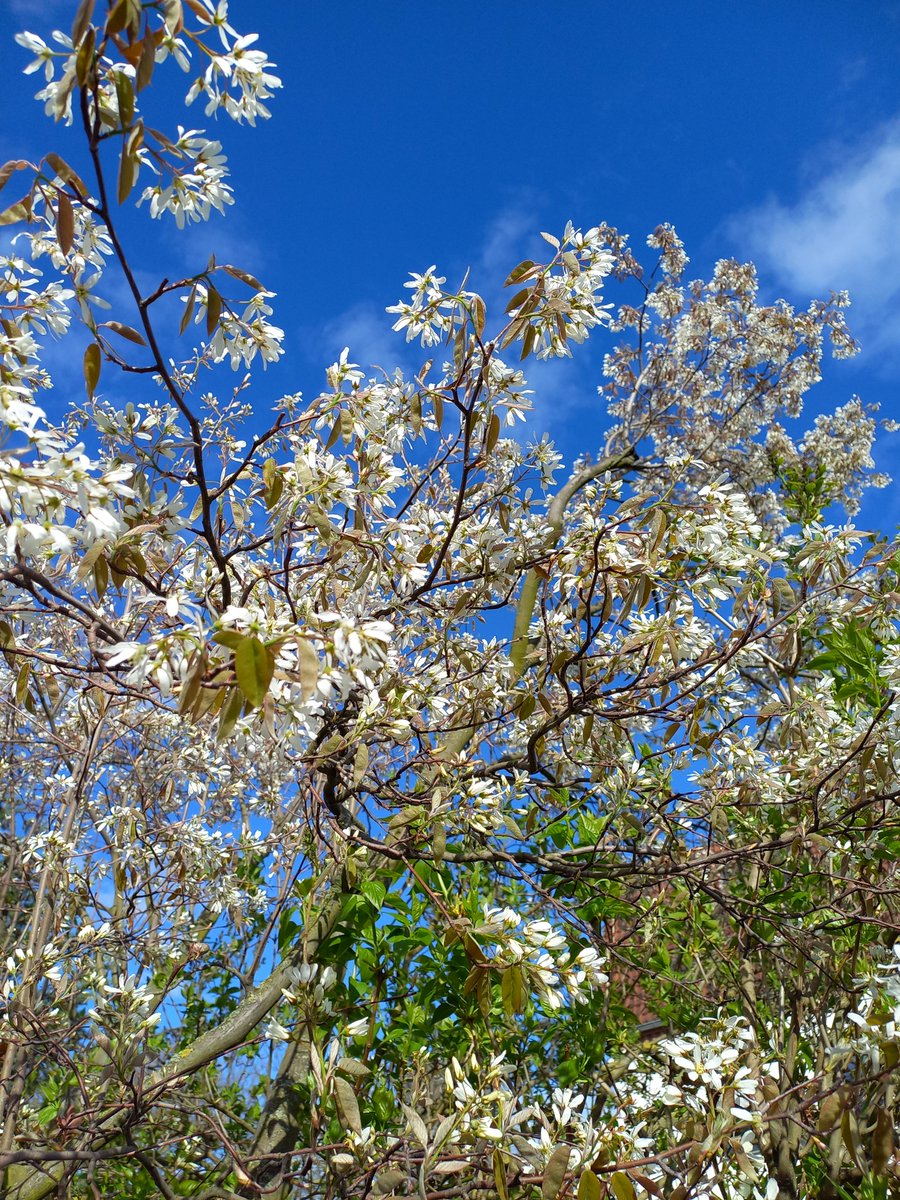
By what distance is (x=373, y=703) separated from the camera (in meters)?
2.04

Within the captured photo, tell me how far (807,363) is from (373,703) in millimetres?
10781

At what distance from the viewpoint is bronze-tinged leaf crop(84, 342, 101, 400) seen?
5.58 feet

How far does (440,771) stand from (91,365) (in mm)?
1221

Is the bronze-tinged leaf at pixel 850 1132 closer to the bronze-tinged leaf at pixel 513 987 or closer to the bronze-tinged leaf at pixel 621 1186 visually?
the bronze-tinged leaf at pixel 621 1186

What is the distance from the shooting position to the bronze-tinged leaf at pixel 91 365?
66.9 inches

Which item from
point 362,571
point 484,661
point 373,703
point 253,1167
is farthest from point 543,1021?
point 362,571

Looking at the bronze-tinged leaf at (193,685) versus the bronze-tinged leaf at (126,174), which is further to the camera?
the bronze-tinged leaf at (126,174)

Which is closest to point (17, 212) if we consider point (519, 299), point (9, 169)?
point (9, 169)

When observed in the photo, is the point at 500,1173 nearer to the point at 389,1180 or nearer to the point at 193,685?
the point at 389,1180

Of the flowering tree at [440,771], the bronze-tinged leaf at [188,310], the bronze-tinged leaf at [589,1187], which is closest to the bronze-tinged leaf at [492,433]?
the flowering tree at [440,771]

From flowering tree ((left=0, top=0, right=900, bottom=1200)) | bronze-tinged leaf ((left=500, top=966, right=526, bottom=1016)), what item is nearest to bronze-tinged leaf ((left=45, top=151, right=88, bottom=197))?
flowering tree ((left=0, top=0, right=900, bottom=1200))

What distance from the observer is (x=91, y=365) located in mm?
1701

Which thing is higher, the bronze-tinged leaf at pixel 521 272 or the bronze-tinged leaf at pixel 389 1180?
the bronze-tinged leaf at pixel 521 272

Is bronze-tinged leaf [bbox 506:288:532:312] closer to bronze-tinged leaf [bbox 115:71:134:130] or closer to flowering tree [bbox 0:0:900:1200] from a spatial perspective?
flowering tree [bbox 0:0:900:1200]
